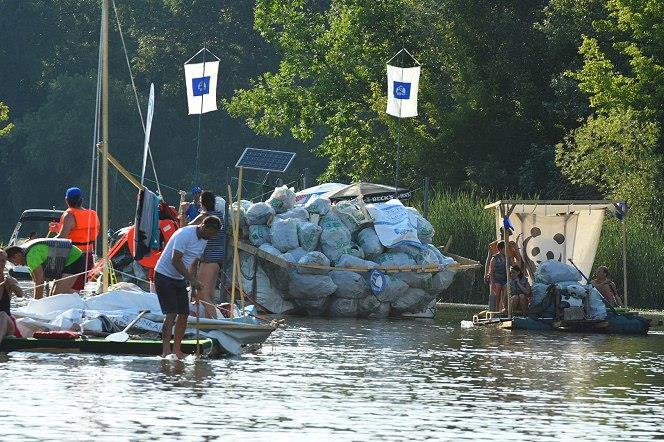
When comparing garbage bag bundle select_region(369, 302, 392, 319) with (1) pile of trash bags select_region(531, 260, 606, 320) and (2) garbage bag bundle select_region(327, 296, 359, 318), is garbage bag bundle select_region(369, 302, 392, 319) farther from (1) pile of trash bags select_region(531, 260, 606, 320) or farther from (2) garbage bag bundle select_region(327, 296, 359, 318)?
(1) pile of trash bags select_region(531, 260, 606, 320)

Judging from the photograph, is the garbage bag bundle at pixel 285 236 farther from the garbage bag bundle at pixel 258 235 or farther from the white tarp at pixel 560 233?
the white tarp at pixel 560 233

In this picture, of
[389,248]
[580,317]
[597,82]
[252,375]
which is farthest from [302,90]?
[252,375]

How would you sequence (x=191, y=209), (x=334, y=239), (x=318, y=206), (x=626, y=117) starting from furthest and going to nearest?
1. (x=626, y=117)
2. (x=318, y=206)
3. (x=334, y=239)
4. (x=191, y=209)

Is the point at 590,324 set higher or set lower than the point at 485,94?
lower

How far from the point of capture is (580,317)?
1177 inches

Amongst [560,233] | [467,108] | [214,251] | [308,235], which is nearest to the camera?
[214,251]

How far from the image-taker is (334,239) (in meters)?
32.8

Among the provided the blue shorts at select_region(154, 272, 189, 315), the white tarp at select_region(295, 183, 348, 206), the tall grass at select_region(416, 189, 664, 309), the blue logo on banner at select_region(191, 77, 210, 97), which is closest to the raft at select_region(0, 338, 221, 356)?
the blue shorts at select_region(154, 272, 189, 315)

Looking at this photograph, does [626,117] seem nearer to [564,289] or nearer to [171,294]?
[564,289]

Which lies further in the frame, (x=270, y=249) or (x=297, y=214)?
(x=297, y=214)

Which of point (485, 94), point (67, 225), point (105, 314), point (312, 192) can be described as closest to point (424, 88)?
point (485, 94)

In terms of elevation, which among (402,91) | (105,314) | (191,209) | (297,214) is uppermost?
(402,91)

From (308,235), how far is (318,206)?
1.07 m

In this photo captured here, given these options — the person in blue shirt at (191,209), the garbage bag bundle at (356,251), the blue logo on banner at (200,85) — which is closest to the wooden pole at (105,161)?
the person in blue shirt at (191,209)
